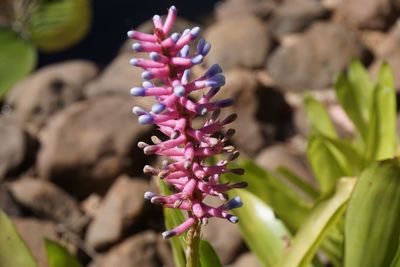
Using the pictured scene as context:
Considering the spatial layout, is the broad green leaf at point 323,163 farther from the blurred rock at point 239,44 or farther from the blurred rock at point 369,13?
the blurred rock at point 369,13

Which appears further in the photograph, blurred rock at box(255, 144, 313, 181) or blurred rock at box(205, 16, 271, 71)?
blurred rock at box(205, 16, 271, 71)

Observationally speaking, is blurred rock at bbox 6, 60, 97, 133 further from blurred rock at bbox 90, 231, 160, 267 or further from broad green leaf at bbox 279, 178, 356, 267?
broad green leaf at bbox 279, 178, 356, 267

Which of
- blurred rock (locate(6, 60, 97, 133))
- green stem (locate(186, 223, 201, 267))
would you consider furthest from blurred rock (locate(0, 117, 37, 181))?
green stem (locate(186, 223, 201, 267))

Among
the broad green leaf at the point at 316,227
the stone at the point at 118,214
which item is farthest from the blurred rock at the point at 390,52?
the broad green leaf at the point at 316,227

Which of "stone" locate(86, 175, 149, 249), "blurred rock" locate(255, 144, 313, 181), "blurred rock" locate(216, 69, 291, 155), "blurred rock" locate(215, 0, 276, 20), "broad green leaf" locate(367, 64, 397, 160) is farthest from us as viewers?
"blurred rock" locate(215, 0, 276, 20)

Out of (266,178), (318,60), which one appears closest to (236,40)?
(318,60)

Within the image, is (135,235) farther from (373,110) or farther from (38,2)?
(38,2)

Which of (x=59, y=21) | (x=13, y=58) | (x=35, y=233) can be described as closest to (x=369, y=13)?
(x=59, y=21)

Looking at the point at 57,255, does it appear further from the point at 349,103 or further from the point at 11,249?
the point at 349,103
